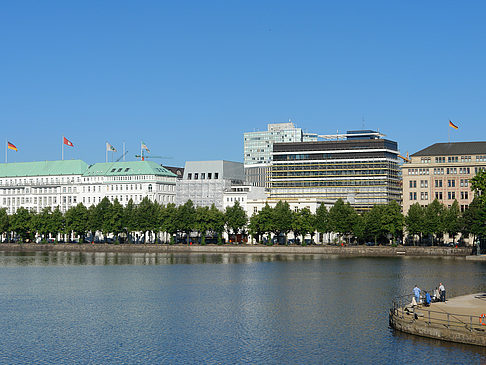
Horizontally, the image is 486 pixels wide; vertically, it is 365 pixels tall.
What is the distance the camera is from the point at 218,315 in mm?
78562

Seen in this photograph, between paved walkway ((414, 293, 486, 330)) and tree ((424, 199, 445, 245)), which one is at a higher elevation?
tree ((424, 199, 445, 245))

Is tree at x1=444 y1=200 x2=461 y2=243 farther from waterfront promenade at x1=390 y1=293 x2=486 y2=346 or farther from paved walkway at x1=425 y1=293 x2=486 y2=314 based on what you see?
waterfront promenade at x1=390 y1=293 x2=486 y2=346

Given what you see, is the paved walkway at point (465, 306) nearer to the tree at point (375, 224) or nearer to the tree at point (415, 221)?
the tree at point (415, 221)

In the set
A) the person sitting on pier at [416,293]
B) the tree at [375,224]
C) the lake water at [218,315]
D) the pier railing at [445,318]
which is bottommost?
the lake water at [218,315]

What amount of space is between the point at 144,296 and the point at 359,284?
30.8 m

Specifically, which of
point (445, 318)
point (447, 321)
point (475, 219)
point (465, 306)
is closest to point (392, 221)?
point (475, 219)

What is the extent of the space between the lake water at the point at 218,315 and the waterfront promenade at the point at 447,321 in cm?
76

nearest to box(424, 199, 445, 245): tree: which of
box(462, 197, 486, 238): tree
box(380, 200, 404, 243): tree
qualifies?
box(462, 197, 486, 238): tree

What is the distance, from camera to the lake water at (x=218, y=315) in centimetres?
5891

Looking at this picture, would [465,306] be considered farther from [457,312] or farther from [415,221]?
[415,221]

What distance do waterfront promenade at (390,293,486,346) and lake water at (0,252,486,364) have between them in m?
0.76

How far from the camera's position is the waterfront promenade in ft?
186

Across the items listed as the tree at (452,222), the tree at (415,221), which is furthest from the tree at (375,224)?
the tree at (452,222)

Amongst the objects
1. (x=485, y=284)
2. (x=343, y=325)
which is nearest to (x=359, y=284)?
(x=485, y=284)
